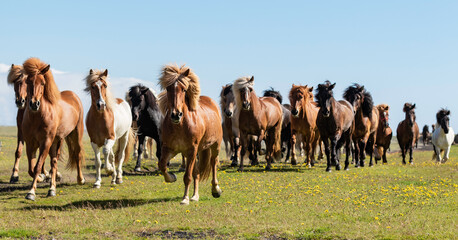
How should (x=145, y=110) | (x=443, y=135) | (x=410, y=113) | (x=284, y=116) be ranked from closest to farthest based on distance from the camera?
(x=145, y=110), (x=284, y=116), (x=410, y=113), (x=443, y=135)

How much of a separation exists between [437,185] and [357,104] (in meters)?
6.88

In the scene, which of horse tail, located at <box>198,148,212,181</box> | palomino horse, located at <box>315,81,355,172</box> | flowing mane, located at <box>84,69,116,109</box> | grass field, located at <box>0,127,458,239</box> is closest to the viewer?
grass field, located at <box>0,127,458,239</box>

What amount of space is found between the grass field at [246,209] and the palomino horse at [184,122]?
944 millimetres

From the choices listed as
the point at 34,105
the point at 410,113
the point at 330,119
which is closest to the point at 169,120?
the point at 34,105

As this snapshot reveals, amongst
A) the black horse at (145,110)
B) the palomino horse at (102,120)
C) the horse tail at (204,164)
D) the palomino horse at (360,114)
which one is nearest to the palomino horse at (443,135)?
the palomino horse at (360,114)

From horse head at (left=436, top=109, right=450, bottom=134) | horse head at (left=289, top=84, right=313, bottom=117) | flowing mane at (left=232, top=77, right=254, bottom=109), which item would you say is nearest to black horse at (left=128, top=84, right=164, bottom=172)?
flowing mane at (left=232, top=77, right=254, bottom=109)

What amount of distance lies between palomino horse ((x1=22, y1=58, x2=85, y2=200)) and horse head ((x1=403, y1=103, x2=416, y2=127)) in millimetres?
18259

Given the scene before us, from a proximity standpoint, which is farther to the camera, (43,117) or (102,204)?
(43,117)

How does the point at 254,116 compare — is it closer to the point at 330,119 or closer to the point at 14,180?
the point at 330,119

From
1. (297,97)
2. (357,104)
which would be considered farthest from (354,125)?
(297,97)

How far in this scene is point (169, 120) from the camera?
991 centimetres

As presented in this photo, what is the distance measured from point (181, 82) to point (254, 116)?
7.94 m

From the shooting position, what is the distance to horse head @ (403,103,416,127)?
25.1 meters

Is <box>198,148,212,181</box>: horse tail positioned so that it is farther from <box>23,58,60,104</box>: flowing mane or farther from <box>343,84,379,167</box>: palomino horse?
<box>343,84,379,167</box>: palomino horse
